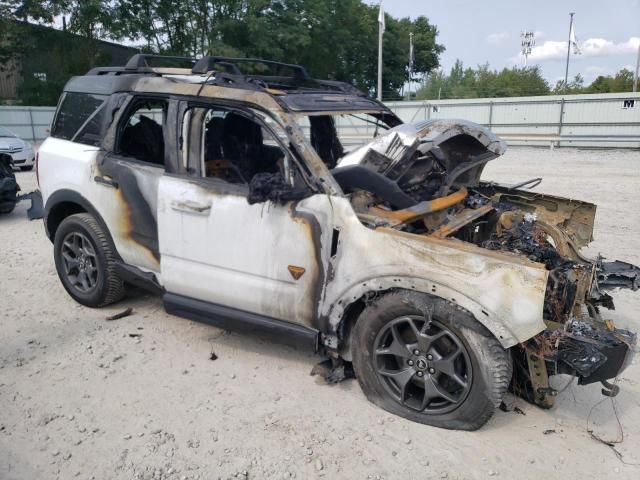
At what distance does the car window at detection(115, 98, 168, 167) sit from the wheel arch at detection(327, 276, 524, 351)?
1946mm

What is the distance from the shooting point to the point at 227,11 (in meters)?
31.5

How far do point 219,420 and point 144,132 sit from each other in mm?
2704

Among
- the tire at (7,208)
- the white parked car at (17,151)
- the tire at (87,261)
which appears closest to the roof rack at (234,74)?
the tire at (87,261)

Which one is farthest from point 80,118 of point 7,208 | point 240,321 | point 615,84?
point 615,84

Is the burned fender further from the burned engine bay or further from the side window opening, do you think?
the side window opening


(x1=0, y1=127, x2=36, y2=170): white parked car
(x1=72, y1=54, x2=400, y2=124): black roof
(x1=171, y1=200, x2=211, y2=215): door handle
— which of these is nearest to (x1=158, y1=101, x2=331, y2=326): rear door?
(x1=171, y1=200, x2=211, y2=215): door handle

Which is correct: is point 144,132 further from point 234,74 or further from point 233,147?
point 234,74

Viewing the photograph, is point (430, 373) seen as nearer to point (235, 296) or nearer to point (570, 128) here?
point (235, 296)

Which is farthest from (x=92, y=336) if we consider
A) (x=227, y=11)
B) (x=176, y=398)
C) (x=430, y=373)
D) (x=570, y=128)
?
(x=227, y=11)

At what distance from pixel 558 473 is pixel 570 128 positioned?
23314 mm

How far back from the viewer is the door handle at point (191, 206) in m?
3.79

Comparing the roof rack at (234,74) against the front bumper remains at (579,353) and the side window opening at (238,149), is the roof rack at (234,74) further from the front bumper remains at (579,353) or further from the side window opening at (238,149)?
the front bumper remains at (579,353)

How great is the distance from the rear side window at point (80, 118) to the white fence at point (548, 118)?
18501mm

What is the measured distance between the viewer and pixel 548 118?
78.7ft
